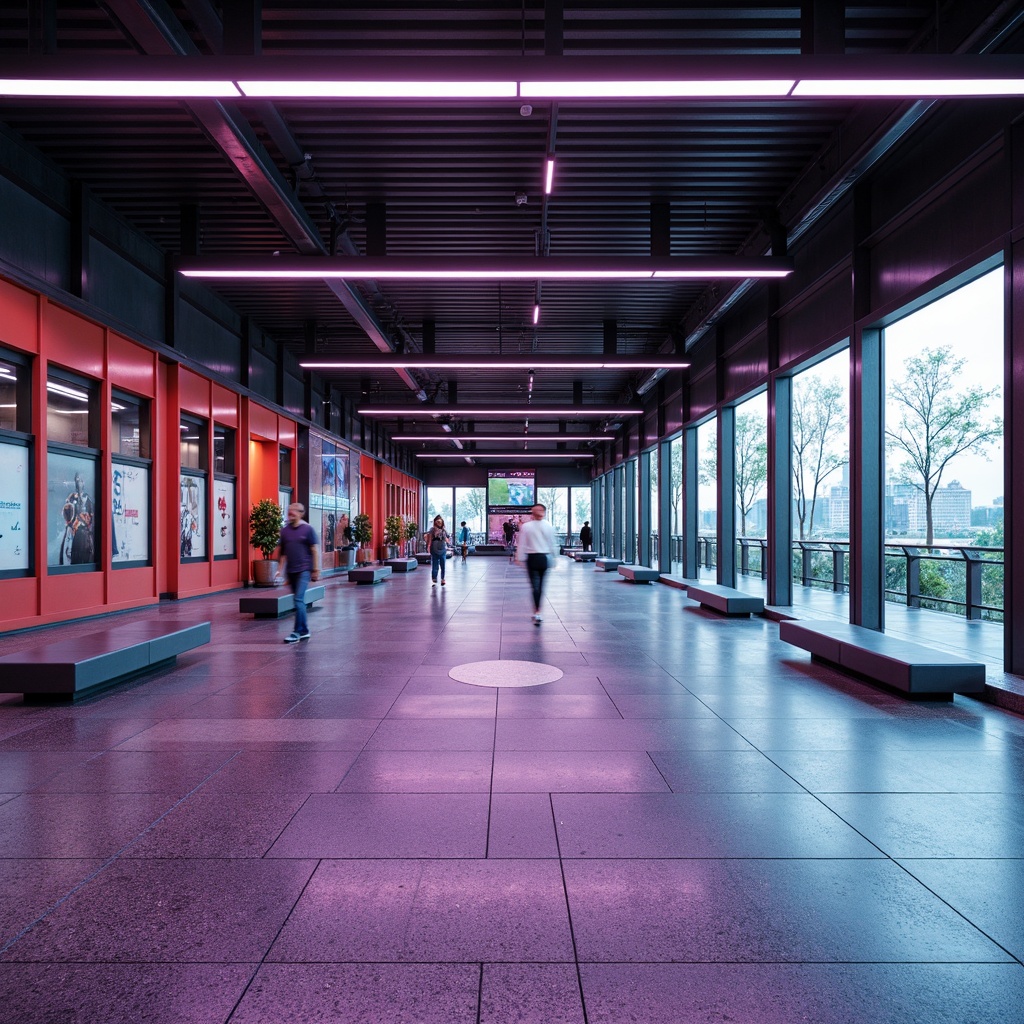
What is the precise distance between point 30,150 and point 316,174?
346 centimetres

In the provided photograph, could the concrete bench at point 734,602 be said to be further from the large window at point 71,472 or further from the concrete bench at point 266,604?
the large window at point 71,472

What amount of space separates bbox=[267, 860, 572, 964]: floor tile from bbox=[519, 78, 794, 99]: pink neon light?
489 cm

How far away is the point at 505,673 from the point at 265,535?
1005 centimetres

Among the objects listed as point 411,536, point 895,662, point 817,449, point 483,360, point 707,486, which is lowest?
point 895,662

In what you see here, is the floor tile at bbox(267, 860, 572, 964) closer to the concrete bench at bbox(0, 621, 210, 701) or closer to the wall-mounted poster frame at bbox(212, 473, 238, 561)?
the concrete bench at bbox(0, 621, 210, 701)

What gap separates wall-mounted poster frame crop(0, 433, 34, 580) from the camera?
313 inches

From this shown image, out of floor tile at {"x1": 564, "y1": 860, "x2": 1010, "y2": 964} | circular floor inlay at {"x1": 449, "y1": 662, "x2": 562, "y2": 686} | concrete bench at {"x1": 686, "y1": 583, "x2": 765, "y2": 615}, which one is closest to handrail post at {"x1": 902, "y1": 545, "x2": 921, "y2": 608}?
concrete bench at {"x1": 686, "y1": 583, "x2": 765, "y2": 615}

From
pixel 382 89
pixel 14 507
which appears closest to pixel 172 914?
pixel 382 89

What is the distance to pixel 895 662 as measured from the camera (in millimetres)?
5375

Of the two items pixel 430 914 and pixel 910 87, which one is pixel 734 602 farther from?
pixel 430 914

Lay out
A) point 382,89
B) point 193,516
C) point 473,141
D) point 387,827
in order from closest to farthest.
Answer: point 387,827
point 382,89
point 473,141
point 193,516

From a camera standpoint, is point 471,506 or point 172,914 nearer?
point 172,914

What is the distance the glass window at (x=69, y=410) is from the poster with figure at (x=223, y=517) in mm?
3907

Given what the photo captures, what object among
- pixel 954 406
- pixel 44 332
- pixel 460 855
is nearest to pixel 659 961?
pixel 460 855
